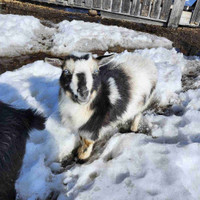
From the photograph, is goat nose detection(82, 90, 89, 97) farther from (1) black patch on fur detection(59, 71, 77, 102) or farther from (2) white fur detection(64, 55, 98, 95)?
(1) black patch on fur detection(59, 71, 77, 102)

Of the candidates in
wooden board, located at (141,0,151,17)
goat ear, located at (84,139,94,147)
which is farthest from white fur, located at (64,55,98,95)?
wooden board, located at (141,0,151,17)

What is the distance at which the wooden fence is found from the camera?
7293 millimetres

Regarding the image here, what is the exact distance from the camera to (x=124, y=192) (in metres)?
2.39

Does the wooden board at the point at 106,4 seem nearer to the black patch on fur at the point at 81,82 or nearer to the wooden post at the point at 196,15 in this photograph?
the wooden post at the point at 196,15

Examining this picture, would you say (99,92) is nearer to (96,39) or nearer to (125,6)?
(96,39)

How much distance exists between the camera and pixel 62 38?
19.7 feet

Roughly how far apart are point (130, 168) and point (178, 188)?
63cm

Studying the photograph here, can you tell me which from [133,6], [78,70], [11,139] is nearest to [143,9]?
[133,6]

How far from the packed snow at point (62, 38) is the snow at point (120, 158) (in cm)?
170

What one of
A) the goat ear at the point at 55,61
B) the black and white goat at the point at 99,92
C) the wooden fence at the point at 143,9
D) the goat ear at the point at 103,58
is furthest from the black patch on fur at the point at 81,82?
the wooden fence at the point at 143,9

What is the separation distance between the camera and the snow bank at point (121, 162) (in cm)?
240

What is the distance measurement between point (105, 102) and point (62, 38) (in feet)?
13.3

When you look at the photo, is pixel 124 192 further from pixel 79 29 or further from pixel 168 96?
pixel 79 29

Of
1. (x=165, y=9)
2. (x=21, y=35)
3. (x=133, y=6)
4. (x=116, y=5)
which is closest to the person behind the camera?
(x=21, y=35)
